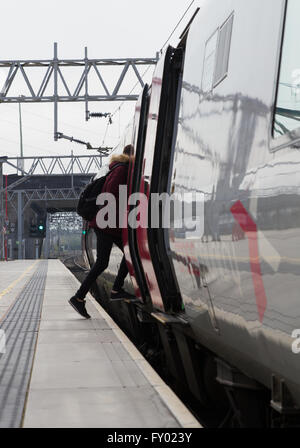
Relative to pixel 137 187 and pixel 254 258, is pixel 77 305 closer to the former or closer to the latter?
pixel 137 187

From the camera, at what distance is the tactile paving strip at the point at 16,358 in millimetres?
4316

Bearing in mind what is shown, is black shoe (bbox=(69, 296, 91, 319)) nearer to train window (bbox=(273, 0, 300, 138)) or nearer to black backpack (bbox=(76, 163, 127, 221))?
black backpack (bbox=(76, 163, 127, 221))

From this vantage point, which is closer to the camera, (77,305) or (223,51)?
(223,51)

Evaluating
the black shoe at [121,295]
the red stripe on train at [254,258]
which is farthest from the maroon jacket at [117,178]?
the red stripe on train at [254,258]

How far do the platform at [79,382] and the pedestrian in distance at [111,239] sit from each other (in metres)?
0.38

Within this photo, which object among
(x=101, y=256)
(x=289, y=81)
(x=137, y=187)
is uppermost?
(x=289, y=81)

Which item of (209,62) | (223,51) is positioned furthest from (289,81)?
(209,62)

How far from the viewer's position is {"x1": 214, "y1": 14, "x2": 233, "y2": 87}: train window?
4312 millimetres

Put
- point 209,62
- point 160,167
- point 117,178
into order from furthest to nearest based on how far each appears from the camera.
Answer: point 117,178, point 160,167, point 209,62

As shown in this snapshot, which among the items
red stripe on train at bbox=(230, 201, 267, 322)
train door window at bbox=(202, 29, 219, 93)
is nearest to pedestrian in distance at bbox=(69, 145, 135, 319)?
train door window at bbox=(202, 29, 219, 93)

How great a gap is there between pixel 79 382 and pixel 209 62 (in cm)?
241

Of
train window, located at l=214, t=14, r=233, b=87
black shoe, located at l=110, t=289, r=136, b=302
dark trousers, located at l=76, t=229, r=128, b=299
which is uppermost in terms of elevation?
train window, located at l=214, t=14, r=233, b=87

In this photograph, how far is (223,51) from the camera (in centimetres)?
443

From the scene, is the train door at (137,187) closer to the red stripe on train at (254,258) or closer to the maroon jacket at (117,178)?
the maroon jacket at (117,178)
